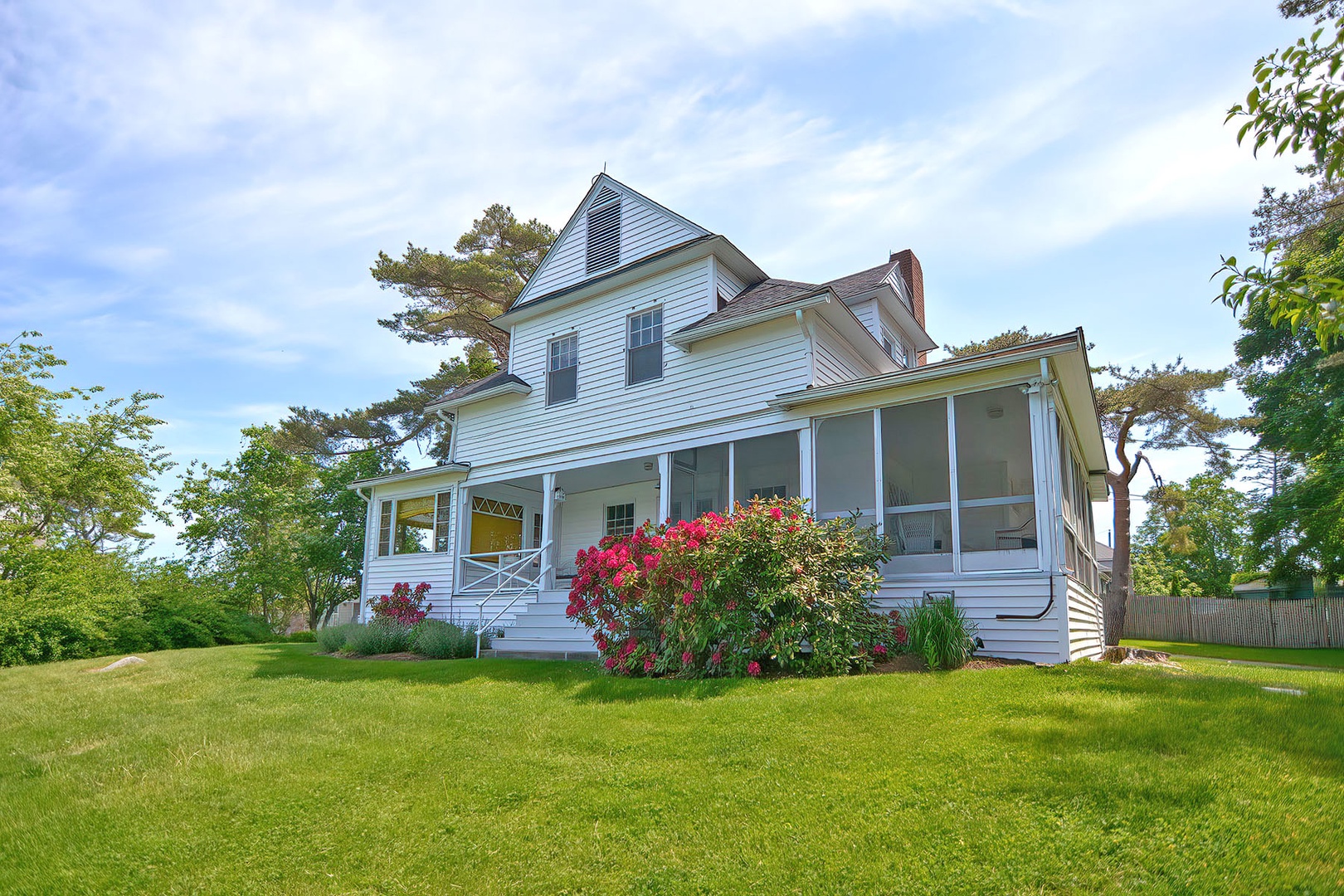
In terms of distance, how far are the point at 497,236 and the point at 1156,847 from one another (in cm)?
2871

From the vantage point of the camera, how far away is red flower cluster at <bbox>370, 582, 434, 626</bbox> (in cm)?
1561

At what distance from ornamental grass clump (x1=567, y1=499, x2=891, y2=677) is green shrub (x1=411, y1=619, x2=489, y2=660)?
168 inches

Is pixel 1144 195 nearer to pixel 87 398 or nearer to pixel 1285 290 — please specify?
pixel 1285 290

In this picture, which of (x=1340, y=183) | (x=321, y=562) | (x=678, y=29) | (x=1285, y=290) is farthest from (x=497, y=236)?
(x=1285, y=290)

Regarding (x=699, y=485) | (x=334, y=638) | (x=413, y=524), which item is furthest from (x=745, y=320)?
(x=413, y=524)

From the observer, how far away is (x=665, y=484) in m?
12.7

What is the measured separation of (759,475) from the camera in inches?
548

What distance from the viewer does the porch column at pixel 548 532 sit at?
1393 cm

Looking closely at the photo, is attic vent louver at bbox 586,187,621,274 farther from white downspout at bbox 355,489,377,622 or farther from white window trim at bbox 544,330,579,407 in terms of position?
white downspout at bbox 355,489,377,622

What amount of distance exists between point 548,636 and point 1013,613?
7016mm

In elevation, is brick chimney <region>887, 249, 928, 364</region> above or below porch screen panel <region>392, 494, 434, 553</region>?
above

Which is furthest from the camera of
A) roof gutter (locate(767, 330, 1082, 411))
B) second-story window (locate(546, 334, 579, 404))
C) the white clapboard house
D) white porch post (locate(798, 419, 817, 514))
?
second-story window (locate(546, 334, 579, 404))

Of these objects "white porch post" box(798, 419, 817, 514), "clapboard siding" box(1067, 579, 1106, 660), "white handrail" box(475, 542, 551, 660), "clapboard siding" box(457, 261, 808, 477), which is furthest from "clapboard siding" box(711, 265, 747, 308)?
"clapboard siding" box(1067, 579, 1106, 660)

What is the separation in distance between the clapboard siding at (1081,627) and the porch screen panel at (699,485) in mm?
6119
